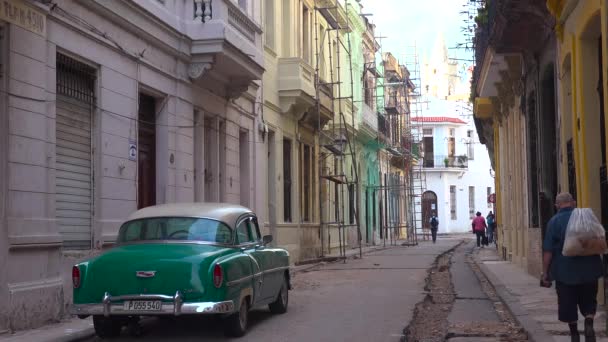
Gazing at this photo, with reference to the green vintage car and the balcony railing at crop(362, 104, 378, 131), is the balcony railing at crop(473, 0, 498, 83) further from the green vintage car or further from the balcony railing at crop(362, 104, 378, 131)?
the balcony railing at crop(362, 104, 378, 131)

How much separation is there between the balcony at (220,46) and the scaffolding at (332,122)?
7361mm

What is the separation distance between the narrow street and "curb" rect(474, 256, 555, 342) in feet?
0.43

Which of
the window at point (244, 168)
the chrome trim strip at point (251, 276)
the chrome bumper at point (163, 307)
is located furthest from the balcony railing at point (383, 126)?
the chrome bumper at point (163, 307)

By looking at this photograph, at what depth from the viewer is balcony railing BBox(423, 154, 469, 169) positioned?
2566 inches

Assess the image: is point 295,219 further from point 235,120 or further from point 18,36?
point 18,36

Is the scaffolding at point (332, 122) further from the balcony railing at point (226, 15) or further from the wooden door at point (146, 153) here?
the wooden door at point (146, 153)

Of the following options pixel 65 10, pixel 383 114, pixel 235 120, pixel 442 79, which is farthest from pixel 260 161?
pixel 442 79

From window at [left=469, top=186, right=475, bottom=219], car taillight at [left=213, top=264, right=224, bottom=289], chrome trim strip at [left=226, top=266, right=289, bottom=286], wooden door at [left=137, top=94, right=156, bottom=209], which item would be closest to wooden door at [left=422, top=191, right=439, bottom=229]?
window at [left=469, top=186, right=475, bottom=219]

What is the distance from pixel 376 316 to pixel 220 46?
24.3ft

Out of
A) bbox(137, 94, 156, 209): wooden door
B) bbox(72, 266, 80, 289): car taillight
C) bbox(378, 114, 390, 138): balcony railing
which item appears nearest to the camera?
bbox(72, 266, 80, 289): car taillight

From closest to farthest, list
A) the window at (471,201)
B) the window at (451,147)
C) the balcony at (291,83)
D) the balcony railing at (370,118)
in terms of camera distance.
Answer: the balcony at (291,83), the balcony railing at (370,118), the window at (451,147), the window at (471,201)

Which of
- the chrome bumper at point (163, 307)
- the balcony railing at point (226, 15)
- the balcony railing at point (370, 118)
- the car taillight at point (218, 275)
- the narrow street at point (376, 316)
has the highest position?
the balcony railing at point (370, 118)

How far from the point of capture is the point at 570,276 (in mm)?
7988

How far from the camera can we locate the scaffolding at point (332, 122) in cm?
2849
